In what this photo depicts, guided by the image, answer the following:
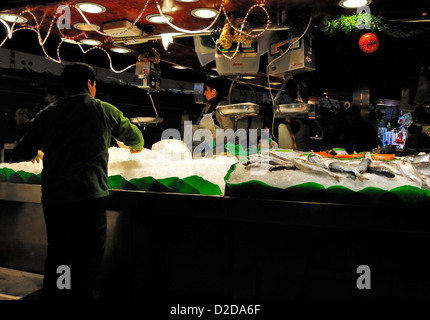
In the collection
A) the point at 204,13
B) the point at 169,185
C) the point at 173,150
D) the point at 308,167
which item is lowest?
the point at 169,185

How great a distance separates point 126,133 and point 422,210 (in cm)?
160

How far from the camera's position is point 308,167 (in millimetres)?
1675

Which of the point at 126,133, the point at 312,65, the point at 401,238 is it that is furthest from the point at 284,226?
the point at 312,65

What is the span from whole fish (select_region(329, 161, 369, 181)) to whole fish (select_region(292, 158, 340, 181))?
1.6 inches

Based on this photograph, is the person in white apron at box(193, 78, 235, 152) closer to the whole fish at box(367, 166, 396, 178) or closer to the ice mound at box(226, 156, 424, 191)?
the ice mound at box(226, 156, 424, 191)

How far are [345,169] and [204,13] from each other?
7.48 feet

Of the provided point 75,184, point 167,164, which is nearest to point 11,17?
point 167,164

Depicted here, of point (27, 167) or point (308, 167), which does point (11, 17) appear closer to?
point (27, 167)

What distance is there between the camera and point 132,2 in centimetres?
→ 304

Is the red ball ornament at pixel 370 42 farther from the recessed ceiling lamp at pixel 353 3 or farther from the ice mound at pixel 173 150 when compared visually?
the ice mound at pixel 173 150

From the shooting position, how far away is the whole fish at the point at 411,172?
1527 millimetres

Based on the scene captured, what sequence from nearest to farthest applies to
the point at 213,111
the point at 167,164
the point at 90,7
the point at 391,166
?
1. the point at 391,166
2. the point at 167,164
3. the point at 90,7
4. the point at 213,111

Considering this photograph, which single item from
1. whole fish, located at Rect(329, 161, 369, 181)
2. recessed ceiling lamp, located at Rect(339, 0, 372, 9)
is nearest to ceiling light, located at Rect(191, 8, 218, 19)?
recessed ceiling lamp, located at Rect(339, 0, 372, 9)
